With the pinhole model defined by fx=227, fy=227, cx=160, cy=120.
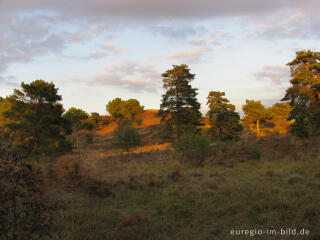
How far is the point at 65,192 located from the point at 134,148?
23.7 metres

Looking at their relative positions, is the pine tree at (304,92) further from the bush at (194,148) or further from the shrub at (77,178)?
the shrub at (77,178)

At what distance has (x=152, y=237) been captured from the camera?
574 centimetres

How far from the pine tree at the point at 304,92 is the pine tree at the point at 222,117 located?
6.88 metres

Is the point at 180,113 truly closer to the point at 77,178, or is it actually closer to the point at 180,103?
the point at 180,103

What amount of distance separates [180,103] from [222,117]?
248 inches

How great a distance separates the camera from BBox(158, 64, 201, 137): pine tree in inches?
1293

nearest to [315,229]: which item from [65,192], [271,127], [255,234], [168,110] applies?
[255,234]

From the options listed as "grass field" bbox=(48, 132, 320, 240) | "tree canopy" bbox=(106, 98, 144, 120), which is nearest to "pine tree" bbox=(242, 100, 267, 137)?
"grass field" bbox=(48, 132, 320, 240)

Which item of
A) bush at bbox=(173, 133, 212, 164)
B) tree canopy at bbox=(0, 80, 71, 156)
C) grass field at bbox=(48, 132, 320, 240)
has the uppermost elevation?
tree canopy at bbox=(0, 80, 71, 156)

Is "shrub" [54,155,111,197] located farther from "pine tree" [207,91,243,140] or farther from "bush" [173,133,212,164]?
"pine tree" [207,91,243,140]

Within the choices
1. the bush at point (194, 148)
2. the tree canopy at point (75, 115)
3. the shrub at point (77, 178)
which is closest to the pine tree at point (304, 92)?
the bush at point (194, 148)

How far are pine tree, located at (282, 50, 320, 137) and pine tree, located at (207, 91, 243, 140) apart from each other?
22.6ft

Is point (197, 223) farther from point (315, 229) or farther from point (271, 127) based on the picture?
point (271, 127)

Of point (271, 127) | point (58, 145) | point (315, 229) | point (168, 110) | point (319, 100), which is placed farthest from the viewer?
point (271, 127)
